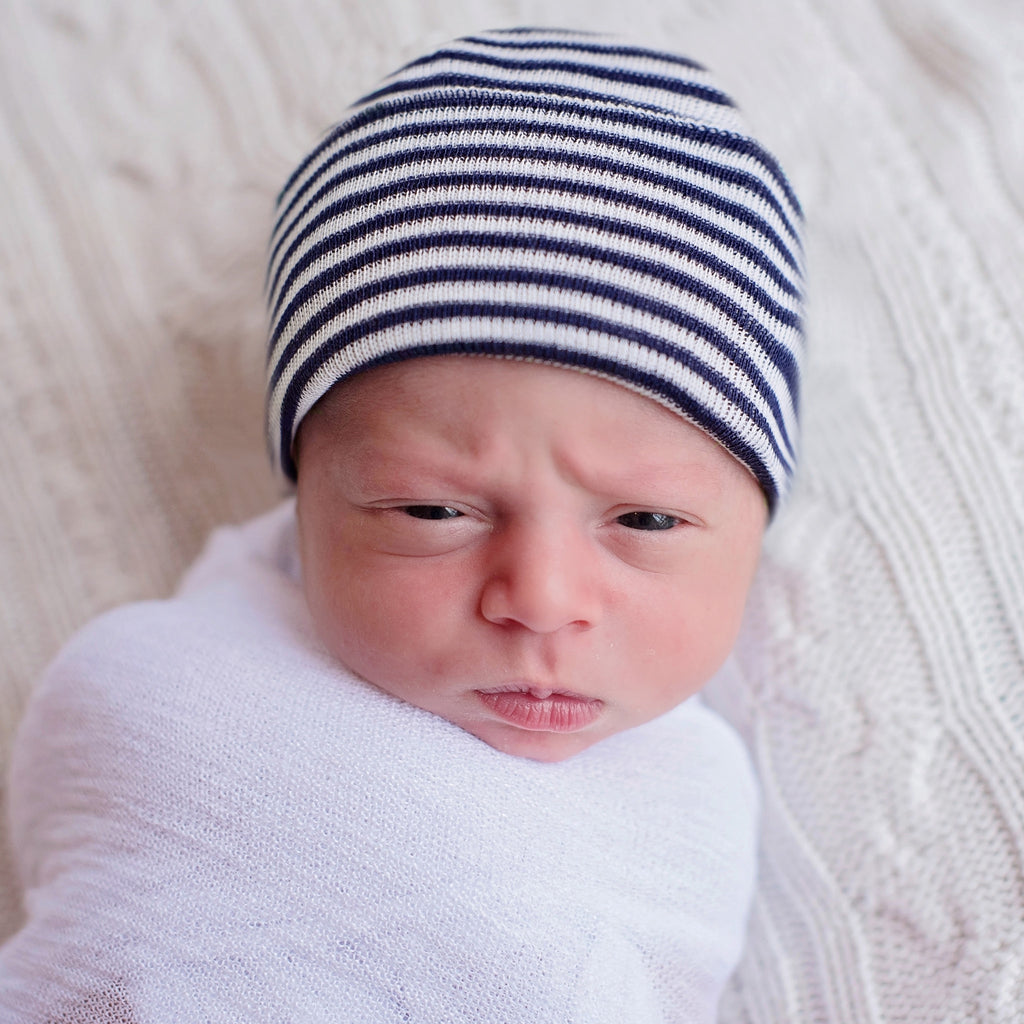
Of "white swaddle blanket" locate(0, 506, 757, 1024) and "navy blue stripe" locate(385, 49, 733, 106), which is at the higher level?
"navy blue stripe" locate(385, 49, 733, 106)

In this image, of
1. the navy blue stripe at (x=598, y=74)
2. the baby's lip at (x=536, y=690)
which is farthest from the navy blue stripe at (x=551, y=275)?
the baby's lip at (x=536, y=690)

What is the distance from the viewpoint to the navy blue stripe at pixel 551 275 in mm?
861

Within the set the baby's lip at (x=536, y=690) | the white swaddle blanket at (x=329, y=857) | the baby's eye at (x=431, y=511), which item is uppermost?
the baby's eye at (x=431, y=511)

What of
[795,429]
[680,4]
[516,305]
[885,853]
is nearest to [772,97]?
[680,4]

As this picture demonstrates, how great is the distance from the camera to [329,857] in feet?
2.99

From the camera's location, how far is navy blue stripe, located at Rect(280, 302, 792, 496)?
2.79 ft

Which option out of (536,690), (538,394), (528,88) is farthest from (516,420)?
(528,88)

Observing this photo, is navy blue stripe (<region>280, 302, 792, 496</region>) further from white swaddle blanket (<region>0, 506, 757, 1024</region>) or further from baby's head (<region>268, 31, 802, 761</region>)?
white swaddle blanket (<region>0, 506, 757, 1024</region>)

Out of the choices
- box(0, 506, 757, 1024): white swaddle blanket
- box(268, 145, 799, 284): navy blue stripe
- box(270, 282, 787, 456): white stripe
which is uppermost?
box(268, 145, 799, 284): navy blue stripe

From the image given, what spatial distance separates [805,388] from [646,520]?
1.41ft

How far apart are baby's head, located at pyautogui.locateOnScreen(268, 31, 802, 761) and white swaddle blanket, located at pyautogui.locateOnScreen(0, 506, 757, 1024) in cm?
6

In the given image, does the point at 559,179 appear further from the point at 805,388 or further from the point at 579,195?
the point at 805,388

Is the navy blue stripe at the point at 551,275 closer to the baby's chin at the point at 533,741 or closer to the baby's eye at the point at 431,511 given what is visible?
the baby's eye at the point at 431,511

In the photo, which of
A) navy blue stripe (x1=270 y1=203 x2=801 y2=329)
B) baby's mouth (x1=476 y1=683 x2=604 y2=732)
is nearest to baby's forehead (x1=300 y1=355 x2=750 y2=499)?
navy blue stripe (x1=270 y1=203 x2=801 y2=329)
